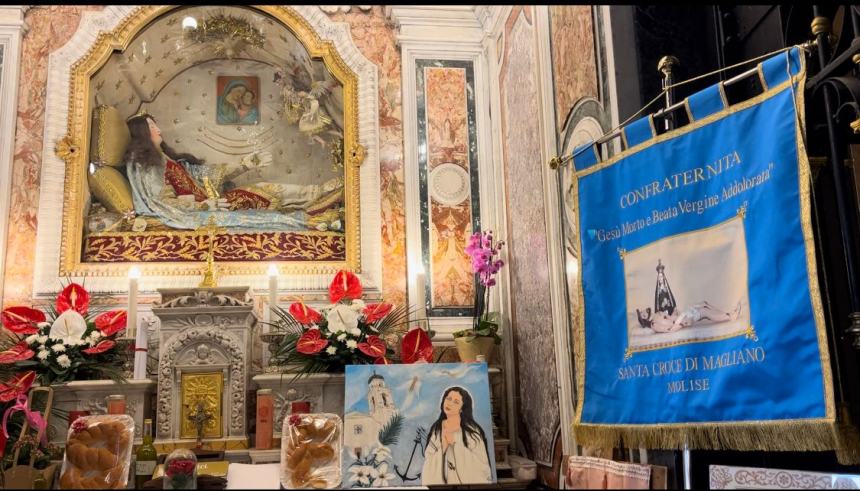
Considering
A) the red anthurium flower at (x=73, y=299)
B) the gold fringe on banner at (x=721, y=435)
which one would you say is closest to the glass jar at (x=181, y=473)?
the gold fringe on banner at (x=721, y=435)

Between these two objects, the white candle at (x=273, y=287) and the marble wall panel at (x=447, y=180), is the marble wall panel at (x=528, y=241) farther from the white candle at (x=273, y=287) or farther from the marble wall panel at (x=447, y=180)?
the white candle at (x=273, y=287)

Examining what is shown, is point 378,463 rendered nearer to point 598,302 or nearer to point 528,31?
point 598,302

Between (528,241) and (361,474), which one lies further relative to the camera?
(528,241)

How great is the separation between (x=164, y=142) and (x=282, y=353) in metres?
2.24

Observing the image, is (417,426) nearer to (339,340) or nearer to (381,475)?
(381,475)

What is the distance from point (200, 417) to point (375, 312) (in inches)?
53.0

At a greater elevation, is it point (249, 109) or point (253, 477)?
point (249, 109)

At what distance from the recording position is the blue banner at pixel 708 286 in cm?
290

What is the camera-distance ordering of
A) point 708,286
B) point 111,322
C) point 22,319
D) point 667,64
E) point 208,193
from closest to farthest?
1. point 708,286
2. point 667,64
3. point 22,319
4. point 111,322
5. point 208,193

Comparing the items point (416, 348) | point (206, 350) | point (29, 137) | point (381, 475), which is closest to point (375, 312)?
point (416, 348)

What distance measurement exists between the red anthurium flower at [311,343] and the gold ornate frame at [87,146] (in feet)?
3.26

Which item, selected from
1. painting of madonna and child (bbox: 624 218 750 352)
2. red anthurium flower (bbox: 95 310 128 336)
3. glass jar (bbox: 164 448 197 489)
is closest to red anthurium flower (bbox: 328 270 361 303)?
red anthurium flower (bbox: 95 310 128 336)

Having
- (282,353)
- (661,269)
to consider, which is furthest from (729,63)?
(282,353)

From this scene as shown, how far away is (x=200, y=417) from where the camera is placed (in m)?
5.25
